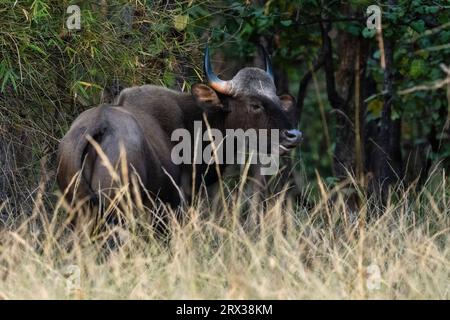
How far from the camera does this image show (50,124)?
830 centimetres

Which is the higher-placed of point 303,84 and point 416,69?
point 416,69

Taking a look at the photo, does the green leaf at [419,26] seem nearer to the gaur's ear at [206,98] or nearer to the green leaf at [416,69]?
the green leaf at [416,69]

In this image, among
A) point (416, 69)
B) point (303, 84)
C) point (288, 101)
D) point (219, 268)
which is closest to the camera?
point (219, 268)

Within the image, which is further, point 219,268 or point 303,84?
point 303,84

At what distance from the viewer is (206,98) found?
8.16 m

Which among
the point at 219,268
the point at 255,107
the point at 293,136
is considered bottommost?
the point at 219,268

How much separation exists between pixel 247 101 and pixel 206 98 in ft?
1.11

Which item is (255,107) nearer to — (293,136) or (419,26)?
(293,136)

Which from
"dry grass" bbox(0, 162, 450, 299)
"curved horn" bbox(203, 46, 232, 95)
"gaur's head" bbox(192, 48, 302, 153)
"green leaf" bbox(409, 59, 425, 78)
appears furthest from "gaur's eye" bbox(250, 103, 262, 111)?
"green leaf" bbox(409, 59, 425, 78)

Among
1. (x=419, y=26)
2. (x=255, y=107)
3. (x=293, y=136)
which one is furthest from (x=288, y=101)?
(x=419, y=26)

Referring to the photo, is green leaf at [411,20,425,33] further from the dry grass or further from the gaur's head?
the dry grass

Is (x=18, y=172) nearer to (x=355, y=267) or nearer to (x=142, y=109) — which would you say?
(x=142, y=109)

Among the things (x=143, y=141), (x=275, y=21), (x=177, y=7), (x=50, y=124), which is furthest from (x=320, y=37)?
(x=143, y=141)
